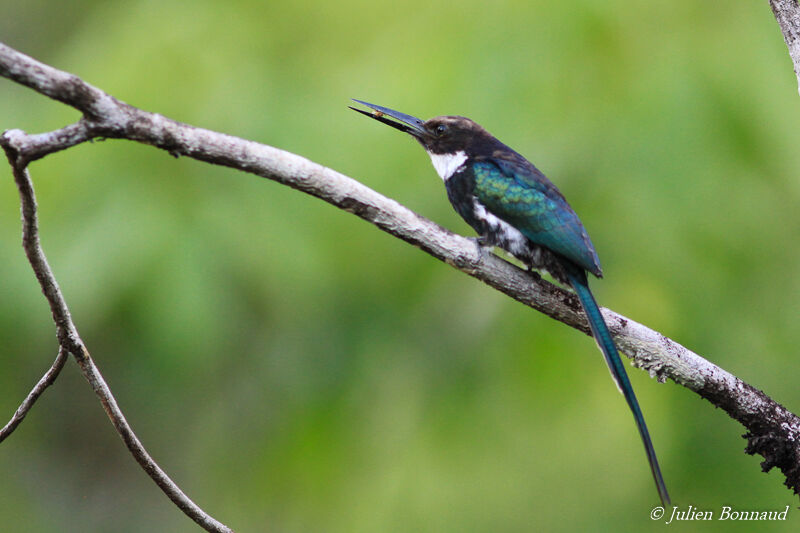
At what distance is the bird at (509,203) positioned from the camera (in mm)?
3482

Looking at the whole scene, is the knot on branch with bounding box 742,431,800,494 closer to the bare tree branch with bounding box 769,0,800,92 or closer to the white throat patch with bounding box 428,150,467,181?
the bare tree branch with bounding box 769,0,800,92

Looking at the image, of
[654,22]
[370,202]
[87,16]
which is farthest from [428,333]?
[87,16]

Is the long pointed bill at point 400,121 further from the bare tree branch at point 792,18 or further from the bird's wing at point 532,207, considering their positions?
the bare tree branch at point 792,18

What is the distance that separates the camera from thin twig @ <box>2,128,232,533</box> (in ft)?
7.13

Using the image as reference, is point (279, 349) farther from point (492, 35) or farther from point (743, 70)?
point (743, 70)

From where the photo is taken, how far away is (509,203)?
367 centimetres

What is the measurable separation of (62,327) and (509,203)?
1889 millimetres

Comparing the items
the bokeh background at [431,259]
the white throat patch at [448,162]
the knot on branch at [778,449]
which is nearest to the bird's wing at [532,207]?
the white throat patch at [448,162]

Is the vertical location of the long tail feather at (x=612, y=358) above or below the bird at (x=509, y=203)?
below

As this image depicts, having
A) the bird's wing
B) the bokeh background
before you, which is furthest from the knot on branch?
the bokeh background

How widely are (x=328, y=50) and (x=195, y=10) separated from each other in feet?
3.05

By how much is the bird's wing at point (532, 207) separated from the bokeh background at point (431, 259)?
1.06 meters

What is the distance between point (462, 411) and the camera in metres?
5.18

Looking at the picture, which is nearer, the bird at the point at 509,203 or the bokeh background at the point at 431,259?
the bird at the point at 509,203
